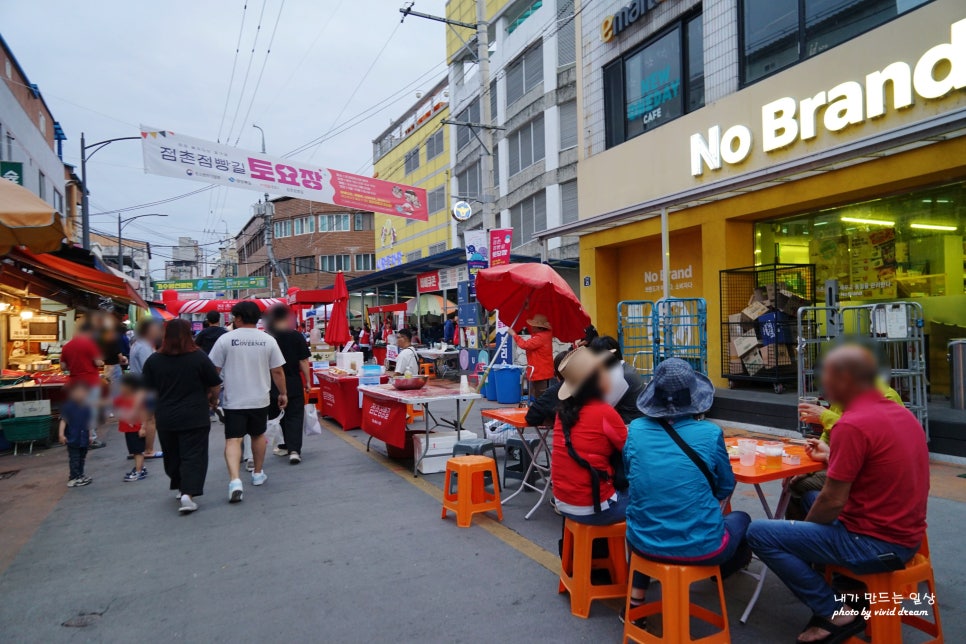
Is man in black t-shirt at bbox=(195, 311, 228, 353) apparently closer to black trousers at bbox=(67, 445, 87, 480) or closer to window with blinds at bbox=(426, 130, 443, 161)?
black trousers at bbox=(67, 445, 87, 480)

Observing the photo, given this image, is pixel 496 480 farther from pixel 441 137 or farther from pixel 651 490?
pixel 441 137

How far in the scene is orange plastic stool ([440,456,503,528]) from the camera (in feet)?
16.4

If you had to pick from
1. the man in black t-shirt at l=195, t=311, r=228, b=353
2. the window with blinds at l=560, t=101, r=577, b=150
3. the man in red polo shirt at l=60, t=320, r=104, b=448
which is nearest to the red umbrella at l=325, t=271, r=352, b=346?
the man in black t-shirt at l=195, t=311, r=228, b=353

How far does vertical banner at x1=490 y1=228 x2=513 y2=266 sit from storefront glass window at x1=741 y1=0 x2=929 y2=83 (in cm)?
516

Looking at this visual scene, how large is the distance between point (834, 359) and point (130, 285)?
1227cm

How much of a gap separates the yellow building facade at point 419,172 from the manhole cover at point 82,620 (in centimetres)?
2642

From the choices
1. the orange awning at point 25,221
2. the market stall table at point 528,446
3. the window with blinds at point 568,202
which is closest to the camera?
the orange awning at point 25,221

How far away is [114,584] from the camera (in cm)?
409

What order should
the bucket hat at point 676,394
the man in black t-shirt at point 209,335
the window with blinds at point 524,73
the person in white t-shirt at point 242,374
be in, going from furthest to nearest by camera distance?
the window with blinds at point 524,73, the man in black t-shirt at point 209,335, the person in white t-shirt at point 242,374, the bucket hat at point 676,394

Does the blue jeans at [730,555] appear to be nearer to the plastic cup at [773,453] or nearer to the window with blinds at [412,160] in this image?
the plastic cup at [773,453]

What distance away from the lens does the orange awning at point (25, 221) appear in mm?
4965

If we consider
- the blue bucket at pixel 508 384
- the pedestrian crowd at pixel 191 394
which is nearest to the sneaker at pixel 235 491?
the pedestrian crowd at pixel 191 394

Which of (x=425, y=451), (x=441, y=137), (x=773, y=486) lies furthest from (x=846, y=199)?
(x=441, y=137)

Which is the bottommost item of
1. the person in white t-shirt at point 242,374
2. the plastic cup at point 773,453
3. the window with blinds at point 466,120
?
the plastic cup at point 773,453
